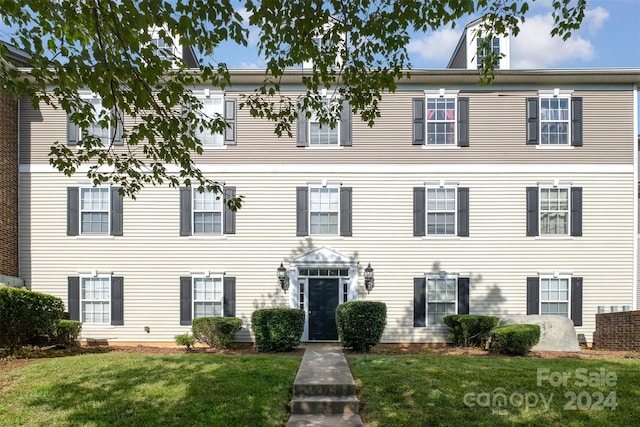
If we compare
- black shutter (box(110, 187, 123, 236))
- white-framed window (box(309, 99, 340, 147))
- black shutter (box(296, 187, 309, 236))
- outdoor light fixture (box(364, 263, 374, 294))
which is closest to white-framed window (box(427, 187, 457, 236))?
outdoor light fixture (box(364, 263, 374, 294))

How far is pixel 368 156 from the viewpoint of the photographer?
13.9 meters

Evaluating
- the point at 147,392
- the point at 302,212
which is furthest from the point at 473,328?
the point at 147,392

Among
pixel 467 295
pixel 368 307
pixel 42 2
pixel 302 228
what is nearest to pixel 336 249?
pixel 302 228

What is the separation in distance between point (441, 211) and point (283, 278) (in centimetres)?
514

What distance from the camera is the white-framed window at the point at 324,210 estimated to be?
13.8 metres

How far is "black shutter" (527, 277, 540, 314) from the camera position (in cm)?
1343

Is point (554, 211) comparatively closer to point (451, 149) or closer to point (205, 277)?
point (451, 149)

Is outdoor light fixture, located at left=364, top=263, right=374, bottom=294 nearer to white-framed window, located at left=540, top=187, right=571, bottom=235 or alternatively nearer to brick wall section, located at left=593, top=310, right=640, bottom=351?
white-framed window, located at left=540, top=187, right=571, bottom=235

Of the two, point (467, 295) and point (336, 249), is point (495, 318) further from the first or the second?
point (336, 249)

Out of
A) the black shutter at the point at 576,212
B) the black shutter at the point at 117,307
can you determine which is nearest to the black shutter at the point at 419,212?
the black shutter at the point at 576,212

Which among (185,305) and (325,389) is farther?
(185,305)

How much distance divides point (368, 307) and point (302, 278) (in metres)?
2.89

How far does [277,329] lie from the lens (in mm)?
11555

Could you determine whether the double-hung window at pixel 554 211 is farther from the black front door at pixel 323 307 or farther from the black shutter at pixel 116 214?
the black shutter at pixel 116 214
